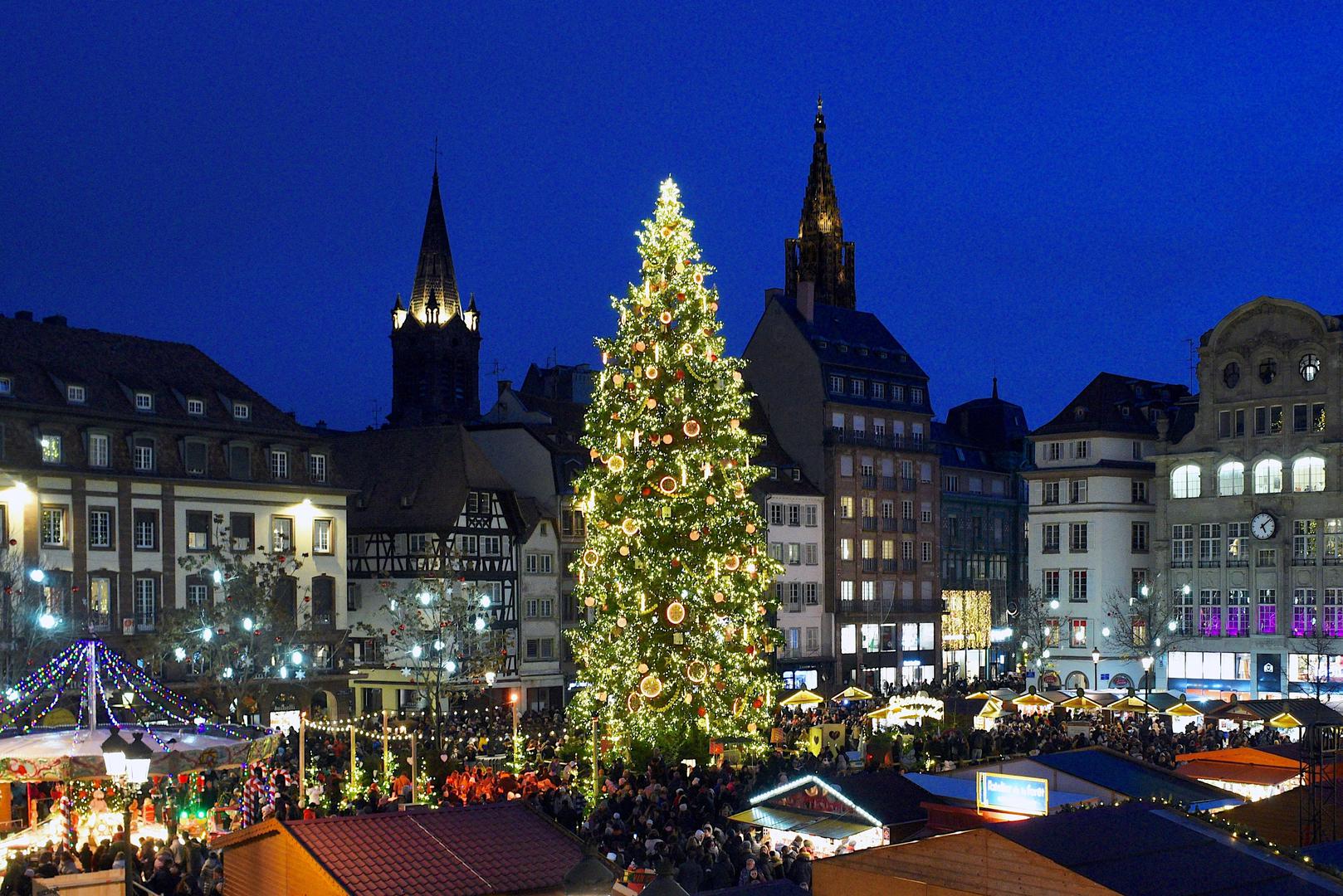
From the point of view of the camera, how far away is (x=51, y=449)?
5250cm

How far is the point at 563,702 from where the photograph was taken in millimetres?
66125

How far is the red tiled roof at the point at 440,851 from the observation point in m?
16.2

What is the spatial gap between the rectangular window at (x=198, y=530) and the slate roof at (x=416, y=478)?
7.33 m

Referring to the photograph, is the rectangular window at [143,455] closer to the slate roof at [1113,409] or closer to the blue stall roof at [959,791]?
the blue stall roof at [959,791]

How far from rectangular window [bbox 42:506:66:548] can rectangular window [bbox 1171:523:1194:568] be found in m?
47.1

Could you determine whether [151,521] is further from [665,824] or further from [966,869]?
[966,869]

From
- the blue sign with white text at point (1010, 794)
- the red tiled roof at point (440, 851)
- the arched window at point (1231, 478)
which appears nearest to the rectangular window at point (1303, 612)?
the arched window at point (1231, 478)

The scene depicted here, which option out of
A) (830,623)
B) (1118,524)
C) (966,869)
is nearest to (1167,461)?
(1118,524)

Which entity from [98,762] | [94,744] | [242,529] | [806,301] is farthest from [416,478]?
[98,762]

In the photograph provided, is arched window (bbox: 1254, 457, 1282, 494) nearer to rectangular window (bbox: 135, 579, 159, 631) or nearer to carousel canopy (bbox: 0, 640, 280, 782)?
rectangular window (bbox: 135, 579, 159, 631)

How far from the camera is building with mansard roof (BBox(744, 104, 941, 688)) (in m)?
80.0

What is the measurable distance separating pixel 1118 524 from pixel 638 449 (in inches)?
1845

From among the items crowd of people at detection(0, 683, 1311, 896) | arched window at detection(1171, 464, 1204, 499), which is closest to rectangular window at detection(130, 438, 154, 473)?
crowd of people at detection(0, 683, 1311, 896)

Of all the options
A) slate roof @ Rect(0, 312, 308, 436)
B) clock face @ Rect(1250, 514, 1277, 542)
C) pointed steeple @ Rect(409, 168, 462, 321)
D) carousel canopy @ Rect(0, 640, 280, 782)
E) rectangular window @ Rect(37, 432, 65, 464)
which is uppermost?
pointed steeple @ Rect(409, 168, 462, 321)
